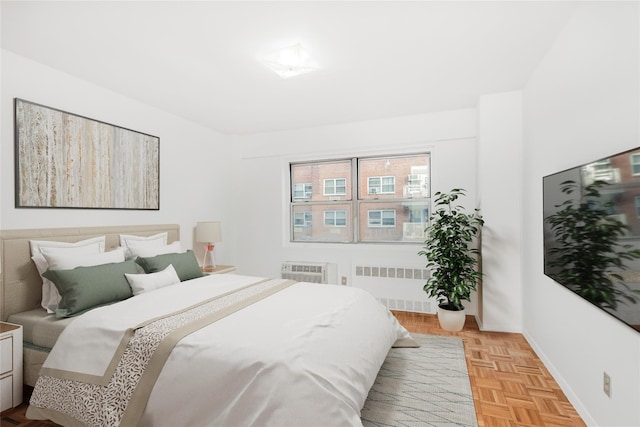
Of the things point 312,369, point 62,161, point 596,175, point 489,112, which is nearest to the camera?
point 312,369

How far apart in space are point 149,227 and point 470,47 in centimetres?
361

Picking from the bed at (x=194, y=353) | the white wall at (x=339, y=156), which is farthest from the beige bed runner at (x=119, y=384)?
the white wall at (x=339, y=156)

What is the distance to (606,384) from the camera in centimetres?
177

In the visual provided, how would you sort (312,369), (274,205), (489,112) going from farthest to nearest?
(274,205)
(489,112)
(312,369)

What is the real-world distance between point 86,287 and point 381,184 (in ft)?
11.8

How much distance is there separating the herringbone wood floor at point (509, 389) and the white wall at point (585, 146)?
0.10 meters

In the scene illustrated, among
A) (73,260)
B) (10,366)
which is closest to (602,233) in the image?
(73,260)

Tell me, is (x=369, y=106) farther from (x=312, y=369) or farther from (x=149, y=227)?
(x=312, y=369)

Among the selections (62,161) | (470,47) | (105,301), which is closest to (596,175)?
(470,47)

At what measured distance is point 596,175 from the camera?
176 cm

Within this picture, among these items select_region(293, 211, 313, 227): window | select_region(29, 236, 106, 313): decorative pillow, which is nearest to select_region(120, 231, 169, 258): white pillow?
select_region(29, 236, 106, 313): decorative pillow

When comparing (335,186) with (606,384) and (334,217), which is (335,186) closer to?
(334,217)

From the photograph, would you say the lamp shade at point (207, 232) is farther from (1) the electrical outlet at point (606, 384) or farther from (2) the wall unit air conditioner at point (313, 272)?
(1) the electrical outlet at point (606, 384)

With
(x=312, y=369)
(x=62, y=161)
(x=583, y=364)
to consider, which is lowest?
(x=583, y=364)
